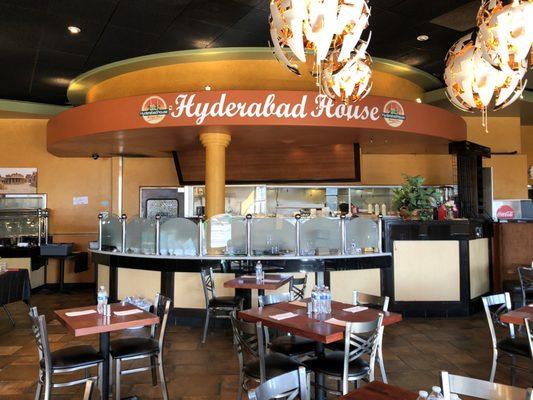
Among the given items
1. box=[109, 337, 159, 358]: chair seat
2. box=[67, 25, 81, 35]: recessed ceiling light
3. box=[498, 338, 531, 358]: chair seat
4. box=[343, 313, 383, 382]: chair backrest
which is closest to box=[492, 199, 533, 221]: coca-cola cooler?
box=[498, 338, 531, 358]: chair seat

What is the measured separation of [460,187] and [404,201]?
1.88m

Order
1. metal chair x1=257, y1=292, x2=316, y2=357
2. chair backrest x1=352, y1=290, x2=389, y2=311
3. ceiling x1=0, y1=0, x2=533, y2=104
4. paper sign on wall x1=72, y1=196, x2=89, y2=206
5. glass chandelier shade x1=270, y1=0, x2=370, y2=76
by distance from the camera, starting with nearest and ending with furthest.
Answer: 1. glass chandelier shade x1=270, y1=0, x2=370, y2=76
2. metal chair x1=257, y1=292, x2=316, y2=357
3. chair backrest x1=352, y1=290, x2=389, y2=311
4. ceiling x1=0, y1=0, x2=533, y2=104
5. paper sign on wall x1=72, y1=196, x2=89, y2=206

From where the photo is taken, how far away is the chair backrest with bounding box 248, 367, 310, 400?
2064 mm

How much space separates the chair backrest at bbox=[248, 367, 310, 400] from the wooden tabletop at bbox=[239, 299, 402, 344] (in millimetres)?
848

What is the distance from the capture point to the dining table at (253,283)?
5332mm

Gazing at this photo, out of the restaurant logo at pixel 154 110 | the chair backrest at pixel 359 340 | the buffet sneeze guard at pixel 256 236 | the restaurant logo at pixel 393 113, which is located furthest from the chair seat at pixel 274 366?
the restaurant logo at pixel 393 113

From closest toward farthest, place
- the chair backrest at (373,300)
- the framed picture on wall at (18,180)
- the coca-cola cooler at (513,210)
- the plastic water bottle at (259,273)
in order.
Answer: the chair backrest at (373,300)
the plastic water bottle at (259,273)
the coca-cola cooler at (513,210)
the framed picture on wall at (18,180)

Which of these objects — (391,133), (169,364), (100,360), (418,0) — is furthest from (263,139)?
(100,360)

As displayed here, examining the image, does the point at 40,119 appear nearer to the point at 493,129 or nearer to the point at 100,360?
the point at 100,360

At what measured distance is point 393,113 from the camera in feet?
24.8

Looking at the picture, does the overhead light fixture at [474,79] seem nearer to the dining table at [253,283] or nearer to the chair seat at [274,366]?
the chair seat at [274,366]

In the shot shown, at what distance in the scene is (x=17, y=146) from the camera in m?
10.5

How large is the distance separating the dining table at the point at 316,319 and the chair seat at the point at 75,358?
48.8 inches

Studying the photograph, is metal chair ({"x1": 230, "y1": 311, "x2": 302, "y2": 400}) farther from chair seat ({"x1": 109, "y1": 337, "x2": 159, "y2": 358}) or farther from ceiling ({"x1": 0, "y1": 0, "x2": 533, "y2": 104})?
ceiling ({"x1": 0, "y1": 0, "x2": 533, "y2": 104})
